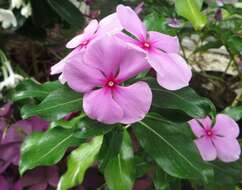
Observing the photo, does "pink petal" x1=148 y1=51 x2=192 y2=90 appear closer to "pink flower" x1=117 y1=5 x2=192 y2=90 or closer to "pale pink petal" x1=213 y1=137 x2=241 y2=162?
"pink flower" x1=117 y1=5 x2=192 y2=90

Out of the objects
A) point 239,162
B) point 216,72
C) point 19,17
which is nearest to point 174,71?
point 239,162

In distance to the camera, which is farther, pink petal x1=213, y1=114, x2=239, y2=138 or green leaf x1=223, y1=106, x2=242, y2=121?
green leaf x1=223, y1=106, x2=242, y2=121

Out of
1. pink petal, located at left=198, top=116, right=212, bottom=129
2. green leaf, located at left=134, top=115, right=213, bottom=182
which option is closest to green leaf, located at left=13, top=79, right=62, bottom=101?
green leaf, located at left=134, top=115, right=213, bottom=182

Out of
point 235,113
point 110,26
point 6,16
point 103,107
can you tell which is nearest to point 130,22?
point 110,26

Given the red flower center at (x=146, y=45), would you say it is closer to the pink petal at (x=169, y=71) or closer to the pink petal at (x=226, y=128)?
the pink petal at (x=169, y=71)

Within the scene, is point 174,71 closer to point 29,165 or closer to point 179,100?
point 179,100

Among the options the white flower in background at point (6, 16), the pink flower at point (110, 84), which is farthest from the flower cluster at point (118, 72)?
the white flower in background at point (6, 16)
